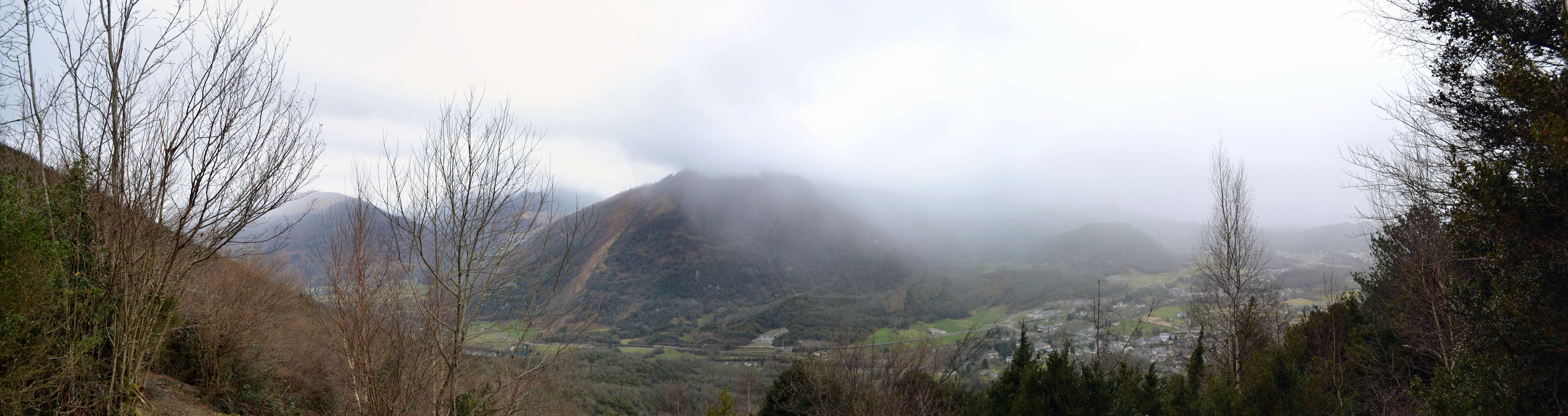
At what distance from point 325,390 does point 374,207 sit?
11598 mm

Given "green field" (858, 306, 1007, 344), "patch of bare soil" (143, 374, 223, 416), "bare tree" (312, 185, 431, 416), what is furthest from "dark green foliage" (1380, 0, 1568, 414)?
"green field" (858, 306, 1007, 344)

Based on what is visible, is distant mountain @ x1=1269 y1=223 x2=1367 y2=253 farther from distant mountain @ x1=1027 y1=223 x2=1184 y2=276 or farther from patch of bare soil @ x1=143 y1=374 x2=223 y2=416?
patch of bare soil @ x1=143 y1=374 x2=223 y2=416

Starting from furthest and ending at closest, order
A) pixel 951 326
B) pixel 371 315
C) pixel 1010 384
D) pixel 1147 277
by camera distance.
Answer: pixel 1147 277, pixel 951 326, pixel 1010 384, pixel 371 315

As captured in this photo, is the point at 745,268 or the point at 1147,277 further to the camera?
the point at 745,268

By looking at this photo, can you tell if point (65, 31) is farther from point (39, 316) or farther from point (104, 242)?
point (39, 316)

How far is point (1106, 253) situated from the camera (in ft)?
280

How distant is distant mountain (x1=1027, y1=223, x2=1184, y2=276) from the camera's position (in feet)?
257

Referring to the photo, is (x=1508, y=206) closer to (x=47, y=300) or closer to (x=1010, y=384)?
(x=1010, y=384)

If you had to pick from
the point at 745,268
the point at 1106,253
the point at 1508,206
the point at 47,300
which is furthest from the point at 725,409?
the point at 1106,253

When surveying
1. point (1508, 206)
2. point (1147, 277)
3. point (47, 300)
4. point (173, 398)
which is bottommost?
point (1147, 277)

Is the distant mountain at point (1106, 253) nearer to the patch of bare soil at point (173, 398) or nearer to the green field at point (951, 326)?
the green field at point (951, 326)

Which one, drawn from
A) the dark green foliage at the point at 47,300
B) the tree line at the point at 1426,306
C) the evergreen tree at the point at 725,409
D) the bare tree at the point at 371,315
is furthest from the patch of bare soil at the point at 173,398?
the tree line at the point at 1426,306

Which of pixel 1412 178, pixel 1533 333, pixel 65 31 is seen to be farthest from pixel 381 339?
pixel 1412 178

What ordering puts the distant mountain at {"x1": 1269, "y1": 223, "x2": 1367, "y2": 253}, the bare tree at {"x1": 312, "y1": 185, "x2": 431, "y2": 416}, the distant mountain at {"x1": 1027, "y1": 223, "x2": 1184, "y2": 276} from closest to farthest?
the bare tree at {"x1": 312, "y1": 185, "x2": 431, "y2": 416}, the distant mountain at {"x1": 1269, "y1": 223, "x2": 1367, "y2": 253}, the distant mountain at {"x1": 1027, "y1": 223, "x2": 1184, "y2": 276}
